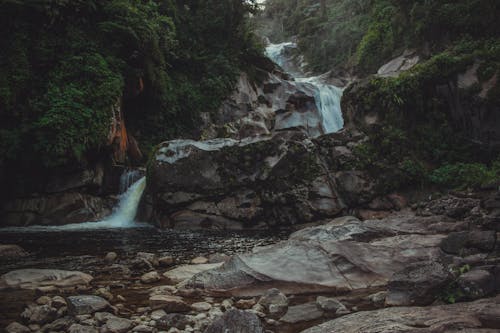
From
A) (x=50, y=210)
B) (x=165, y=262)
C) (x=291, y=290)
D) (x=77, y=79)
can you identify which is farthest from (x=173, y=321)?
(x=77, y=79)

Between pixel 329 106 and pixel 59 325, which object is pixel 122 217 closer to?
pixel 59 325

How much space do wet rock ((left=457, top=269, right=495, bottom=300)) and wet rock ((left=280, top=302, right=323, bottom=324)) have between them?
161 centimetres

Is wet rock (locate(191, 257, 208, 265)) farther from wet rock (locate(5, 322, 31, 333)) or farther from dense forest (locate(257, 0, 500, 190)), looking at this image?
dense forest (locate(257, 0, 500, 190))

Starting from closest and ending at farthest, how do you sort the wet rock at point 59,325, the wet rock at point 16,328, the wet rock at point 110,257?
the wet rock at point 16,328, the wet rock at point 59,325, the wet rock at point 110,257

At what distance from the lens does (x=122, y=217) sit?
13.8 m

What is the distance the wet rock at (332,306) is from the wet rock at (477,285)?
130cm

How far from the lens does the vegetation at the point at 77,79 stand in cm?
1209

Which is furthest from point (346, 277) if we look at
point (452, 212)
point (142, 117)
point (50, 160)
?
point (142, 117)

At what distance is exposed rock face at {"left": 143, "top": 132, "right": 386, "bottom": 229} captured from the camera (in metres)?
12.3

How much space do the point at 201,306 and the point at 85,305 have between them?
1.40 metres

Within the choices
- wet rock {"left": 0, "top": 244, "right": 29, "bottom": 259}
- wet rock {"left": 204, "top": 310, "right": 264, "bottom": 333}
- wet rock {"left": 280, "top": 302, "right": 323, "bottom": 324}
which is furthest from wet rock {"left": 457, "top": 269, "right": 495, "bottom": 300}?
wet rock {"left": 0, "top": 244, "right": 29, "bottom": 259}

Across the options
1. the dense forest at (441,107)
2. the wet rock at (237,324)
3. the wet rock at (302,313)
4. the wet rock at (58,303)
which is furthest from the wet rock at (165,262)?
the dense forest at (441,107)

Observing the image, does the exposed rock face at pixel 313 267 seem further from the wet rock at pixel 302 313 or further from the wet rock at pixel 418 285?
the wet rock at pixel 418 285

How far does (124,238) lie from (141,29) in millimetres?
10279
